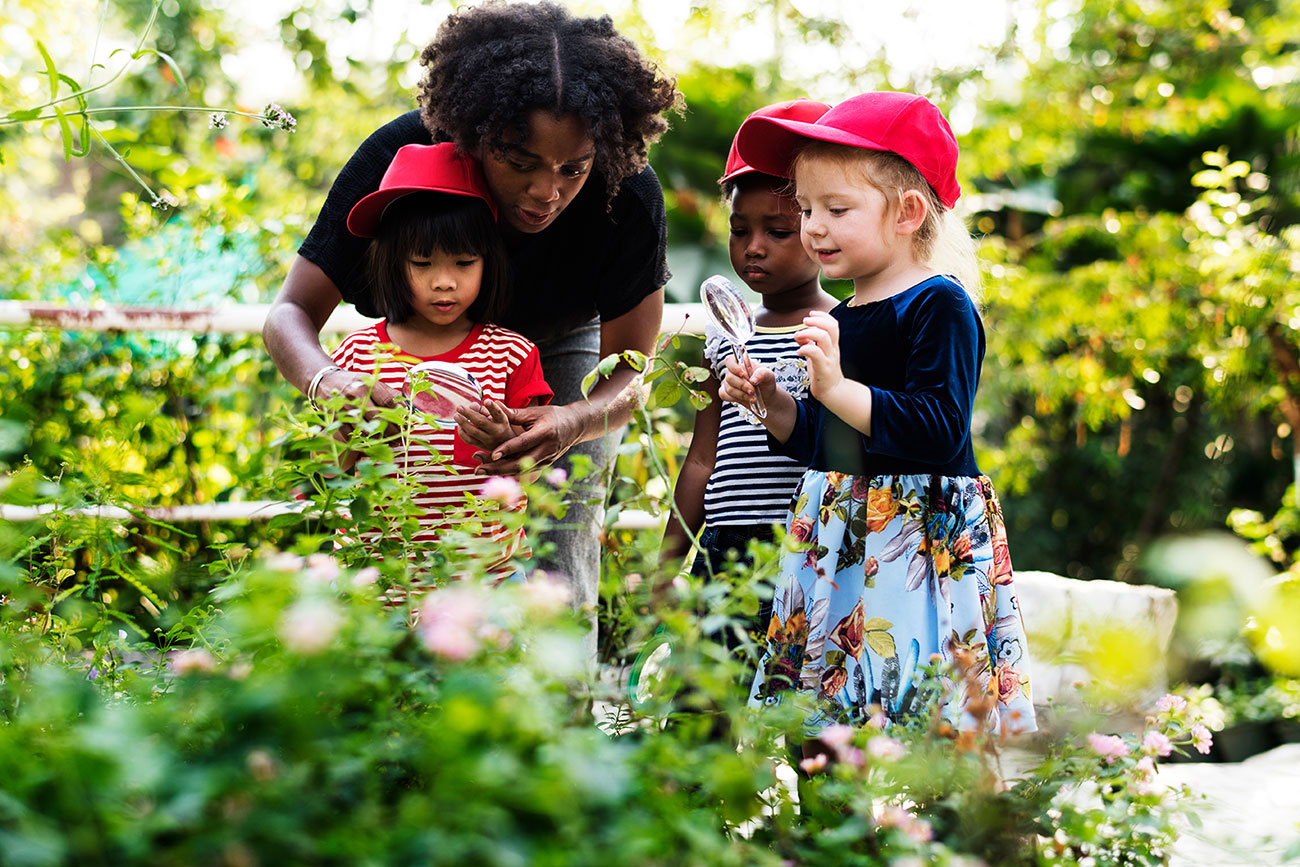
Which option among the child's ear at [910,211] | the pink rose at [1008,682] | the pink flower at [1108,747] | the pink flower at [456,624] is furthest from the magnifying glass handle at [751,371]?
the pink flower at [456,624]

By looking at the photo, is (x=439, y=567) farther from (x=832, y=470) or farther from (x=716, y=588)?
(x=832, y=470)

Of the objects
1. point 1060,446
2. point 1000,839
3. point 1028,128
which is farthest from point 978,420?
point 1000,839

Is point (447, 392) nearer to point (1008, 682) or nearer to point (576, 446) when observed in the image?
point (576, 446)

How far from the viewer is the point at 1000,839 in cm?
110

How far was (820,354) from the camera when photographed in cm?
154

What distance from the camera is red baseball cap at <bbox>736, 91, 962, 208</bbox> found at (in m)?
1.69

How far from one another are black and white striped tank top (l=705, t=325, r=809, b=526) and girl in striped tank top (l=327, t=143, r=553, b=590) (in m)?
0.39

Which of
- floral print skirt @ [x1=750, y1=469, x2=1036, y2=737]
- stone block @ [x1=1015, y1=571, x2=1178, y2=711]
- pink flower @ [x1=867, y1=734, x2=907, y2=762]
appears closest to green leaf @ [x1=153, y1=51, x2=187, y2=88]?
floral print skirt @ [x1=750, y1=469, x2=1036, y2=737]

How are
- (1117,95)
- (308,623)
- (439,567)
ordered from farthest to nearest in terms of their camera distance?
(1117,95) < (439,567) < (308,623)

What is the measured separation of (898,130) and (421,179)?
2.79 feet

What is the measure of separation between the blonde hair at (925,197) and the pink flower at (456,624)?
109 centimetres

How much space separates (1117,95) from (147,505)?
6119mm

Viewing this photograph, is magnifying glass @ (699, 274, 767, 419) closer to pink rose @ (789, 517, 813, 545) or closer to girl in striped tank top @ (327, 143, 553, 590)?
pink rose @ (789, 517, 813, 545)

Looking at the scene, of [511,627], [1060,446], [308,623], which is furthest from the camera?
[1060,446]
